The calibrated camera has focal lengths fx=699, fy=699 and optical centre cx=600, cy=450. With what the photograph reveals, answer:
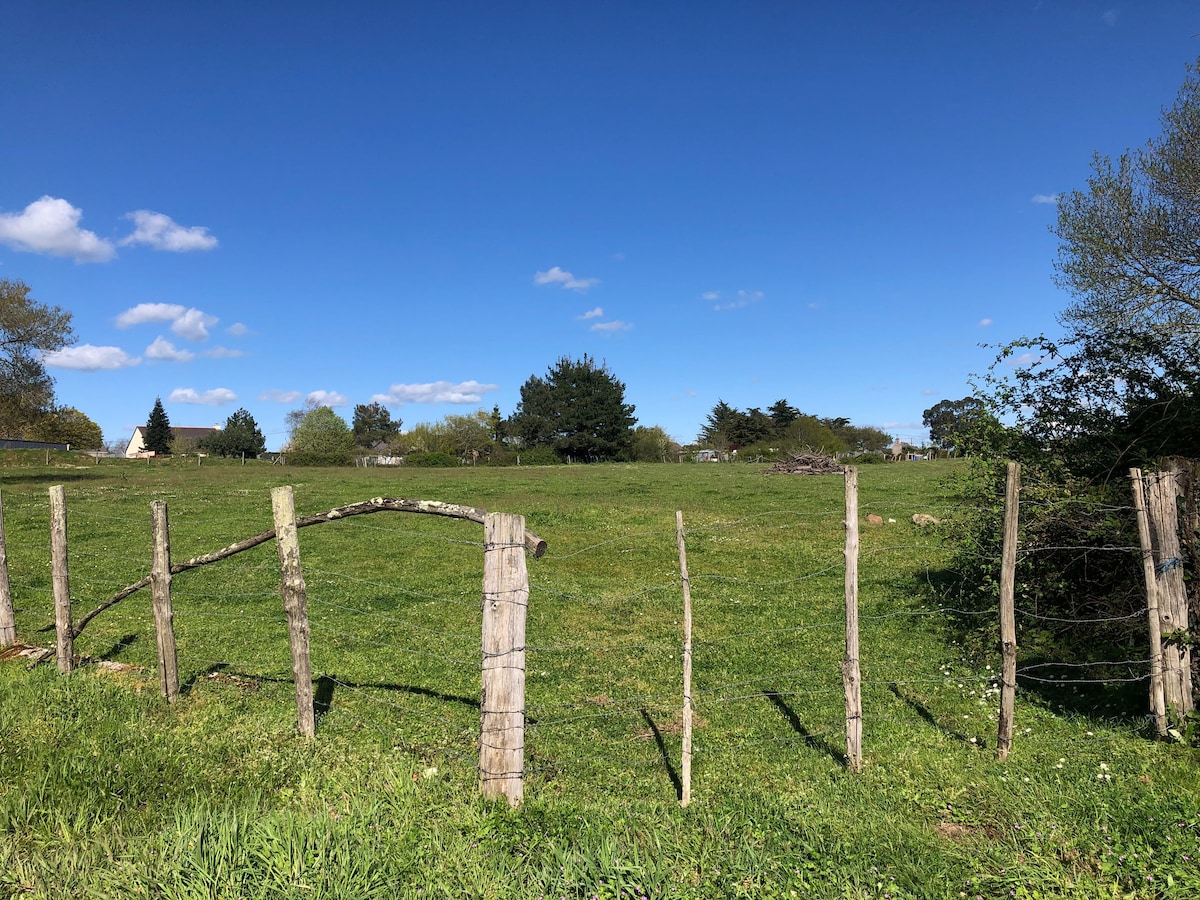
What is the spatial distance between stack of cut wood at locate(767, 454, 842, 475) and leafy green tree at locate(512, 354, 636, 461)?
33.9 m

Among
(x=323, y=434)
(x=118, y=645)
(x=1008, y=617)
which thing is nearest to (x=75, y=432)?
(x=323, y=434)

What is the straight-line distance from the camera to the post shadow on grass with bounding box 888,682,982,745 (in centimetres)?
707

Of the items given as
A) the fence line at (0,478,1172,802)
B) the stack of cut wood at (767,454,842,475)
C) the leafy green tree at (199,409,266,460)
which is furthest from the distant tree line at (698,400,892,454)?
the fence line at (0,478,1172,802)

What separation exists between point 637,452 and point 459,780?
277ft

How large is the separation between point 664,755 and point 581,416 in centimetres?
7781

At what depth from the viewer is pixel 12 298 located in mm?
36656

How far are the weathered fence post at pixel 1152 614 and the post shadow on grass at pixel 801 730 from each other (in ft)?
9.79

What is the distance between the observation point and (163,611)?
24.0 feet

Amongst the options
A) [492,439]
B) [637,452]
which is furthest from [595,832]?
[492,439]

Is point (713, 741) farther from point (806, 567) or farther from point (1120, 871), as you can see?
point (806, 567)

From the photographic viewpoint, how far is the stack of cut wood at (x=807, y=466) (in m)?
49.0

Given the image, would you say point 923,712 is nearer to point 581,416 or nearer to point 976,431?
point 976,431

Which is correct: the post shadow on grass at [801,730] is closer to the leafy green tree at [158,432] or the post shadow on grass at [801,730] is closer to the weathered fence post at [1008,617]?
the weathered fence post at [1008,617]

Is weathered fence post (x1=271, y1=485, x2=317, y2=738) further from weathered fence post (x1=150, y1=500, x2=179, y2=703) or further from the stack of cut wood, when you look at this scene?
the stack of cut wood
